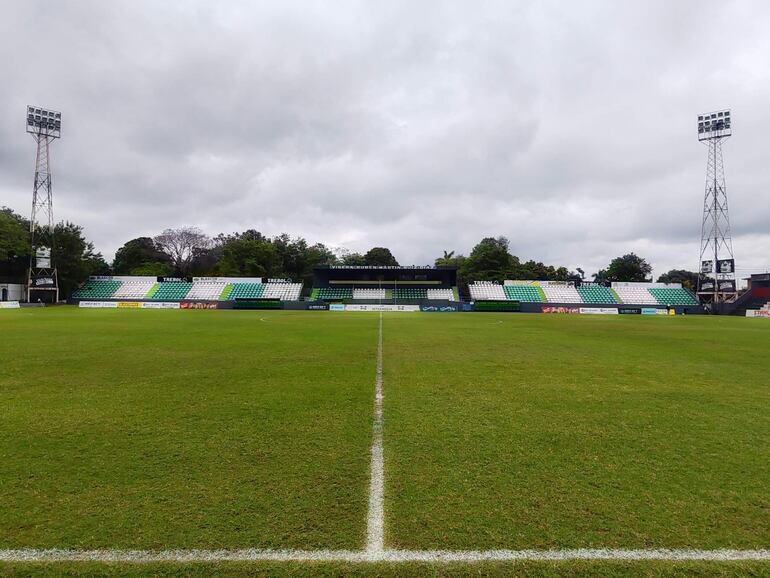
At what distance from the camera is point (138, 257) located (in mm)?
A: 84188

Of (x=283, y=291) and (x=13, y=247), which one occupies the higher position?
(x=13, y=247)

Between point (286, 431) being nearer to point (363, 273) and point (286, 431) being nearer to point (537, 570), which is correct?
point (537, 570)

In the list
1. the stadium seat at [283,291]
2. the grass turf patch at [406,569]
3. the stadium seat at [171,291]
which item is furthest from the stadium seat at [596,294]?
the grass turf patch at [406,569]

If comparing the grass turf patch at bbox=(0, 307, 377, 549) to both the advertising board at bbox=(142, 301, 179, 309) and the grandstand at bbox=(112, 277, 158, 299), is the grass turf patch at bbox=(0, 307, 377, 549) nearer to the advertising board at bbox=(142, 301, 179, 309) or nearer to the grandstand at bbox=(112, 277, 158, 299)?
the advertising board at bbox=(142, 301, 179, 309)

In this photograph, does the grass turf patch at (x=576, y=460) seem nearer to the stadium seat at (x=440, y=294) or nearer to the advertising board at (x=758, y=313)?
the advertising board at (x=758, y=313)

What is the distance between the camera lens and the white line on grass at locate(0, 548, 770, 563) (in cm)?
245

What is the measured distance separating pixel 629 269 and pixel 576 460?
102 metres

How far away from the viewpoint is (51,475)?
11.6 feet

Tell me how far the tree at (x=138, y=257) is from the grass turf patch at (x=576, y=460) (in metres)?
87.4

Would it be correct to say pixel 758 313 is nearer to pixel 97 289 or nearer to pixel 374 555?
pixel 374 555

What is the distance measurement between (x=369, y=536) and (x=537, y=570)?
1031 millimetres

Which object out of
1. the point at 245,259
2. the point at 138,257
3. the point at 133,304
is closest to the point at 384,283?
the point at 245,259

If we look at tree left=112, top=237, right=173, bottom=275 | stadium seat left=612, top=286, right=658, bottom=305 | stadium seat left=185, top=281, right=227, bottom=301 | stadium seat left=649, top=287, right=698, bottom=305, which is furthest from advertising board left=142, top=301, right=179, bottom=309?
stadium seat left=649, top=287, right=698, bottom=305

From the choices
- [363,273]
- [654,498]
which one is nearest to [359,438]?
[654,498]
